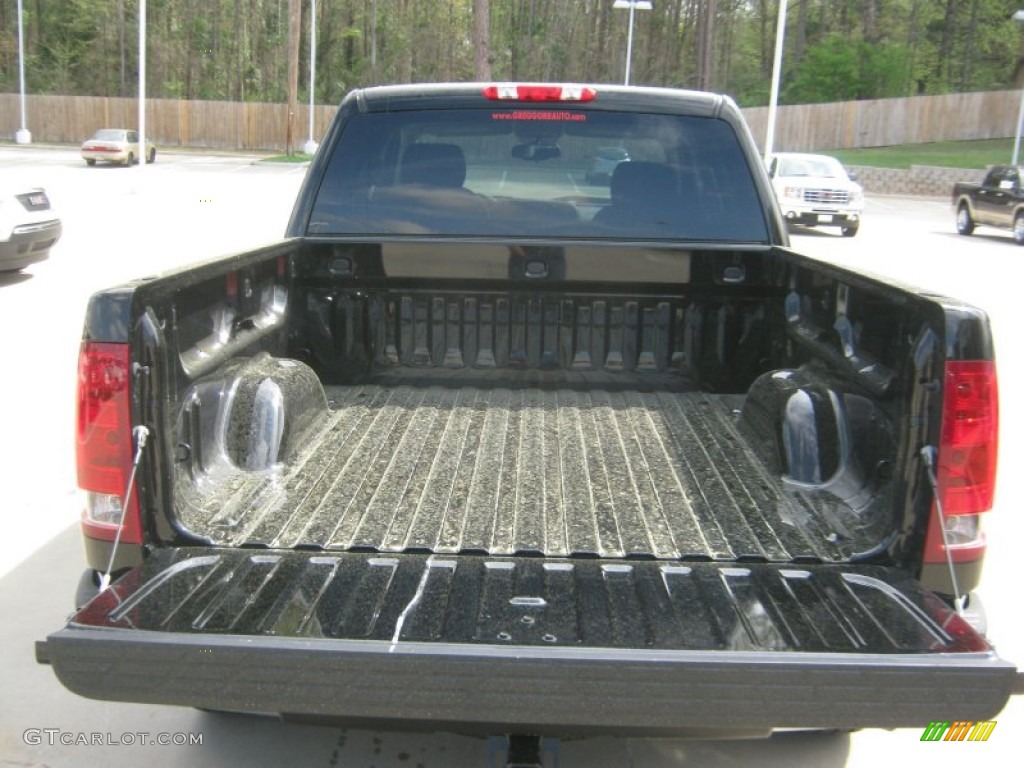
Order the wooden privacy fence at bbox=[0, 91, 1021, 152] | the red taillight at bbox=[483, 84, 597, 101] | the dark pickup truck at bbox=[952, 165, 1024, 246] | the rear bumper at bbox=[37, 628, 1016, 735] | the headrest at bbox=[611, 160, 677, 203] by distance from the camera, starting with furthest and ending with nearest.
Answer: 1. the wooden privacy fence at bbox=[0, 91, 1021, 152]
2. the dark pickup truck at bbox=[952, 165, 1024, 246]
3. the headrest at bbox=[611, 160, 677, 203]
4. the red taillight at bbox=[483, 84, 597, 101]
5. the rear bumper at bbox=[37, 628, 1016, 735]

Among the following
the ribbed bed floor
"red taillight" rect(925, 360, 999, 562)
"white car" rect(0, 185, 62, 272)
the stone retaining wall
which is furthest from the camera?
the stone retaining wall

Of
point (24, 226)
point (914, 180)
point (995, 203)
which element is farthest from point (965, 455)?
point (914, 180)

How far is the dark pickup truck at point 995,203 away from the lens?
73.3ft

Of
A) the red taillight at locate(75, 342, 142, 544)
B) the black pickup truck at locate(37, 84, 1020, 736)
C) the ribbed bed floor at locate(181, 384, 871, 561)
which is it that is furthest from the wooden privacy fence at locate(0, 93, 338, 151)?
the red taillight at locate(75, 342, 142, 544)

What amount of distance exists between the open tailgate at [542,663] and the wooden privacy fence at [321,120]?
50.9 meters

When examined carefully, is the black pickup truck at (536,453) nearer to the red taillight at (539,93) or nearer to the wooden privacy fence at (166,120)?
the red taillight at (539,93)

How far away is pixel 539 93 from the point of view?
3.96 m

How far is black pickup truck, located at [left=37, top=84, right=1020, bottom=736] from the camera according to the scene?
211cm

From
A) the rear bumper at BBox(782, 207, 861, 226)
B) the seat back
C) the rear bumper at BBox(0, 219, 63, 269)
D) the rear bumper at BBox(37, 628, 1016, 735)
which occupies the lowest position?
the rear bumper at BBox(0, 219, 63, 269)

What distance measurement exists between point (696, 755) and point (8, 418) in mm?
5719

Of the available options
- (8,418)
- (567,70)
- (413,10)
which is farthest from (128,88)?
(8,418)

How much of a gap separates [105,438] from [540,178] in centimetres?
226

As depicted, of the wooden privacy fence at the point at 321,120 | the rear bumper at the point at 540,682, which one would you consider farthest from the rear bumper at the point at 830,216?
the wooden privacy fence at the point at 321,120

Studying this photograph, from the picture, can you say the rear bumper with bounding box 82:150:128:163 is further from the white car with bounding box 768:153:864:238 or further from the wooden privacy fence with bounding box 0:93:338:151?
the white car with bounding box 768:153:864:238
